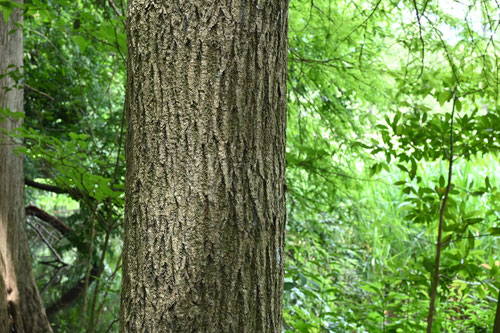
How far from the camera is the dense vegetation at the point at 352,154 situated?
2293 mm

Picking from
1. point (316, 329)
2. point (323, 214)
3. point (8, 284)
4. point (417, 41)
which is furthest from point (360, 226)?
point (8, 284)

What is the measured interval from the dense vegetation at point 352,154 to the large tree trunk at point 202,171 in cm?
104

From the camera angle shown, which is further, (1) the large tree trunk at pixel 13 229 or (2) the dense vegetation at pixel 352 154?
(1) the large tree trunk at pixel 13 229

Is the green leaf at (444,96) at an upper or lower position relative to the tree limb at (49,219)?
upper

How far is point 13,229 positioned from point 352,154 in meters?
2.77

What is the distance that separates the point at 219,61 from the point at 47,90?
3.68m

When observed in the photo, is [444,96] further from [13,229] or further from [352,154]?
[13,229]

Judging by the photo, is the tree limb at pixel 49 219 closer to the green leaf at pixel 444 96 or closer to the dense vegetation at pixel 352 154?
the dense vegetation at pixel 352 154

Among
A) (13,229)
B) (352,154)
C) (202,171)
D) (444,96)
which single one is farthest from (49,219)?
(202,171)

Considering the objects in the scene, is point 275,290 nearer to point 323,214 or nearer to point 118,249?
point 323,214

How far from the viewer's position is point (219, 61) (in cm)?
120

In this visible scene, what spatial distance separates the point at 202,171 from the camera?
3.90ft

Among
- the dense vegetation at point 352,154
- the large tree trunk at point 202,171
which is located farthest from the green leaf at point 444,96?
the large tree trunk at point 202,171

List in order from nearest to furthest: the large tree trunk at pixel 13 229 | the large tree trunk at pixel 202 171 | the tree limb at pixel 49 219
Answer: the large tree trunk at pixel 202 171, the large tree trunk at pixel 13 229, the tree limb at pixel 49 219
